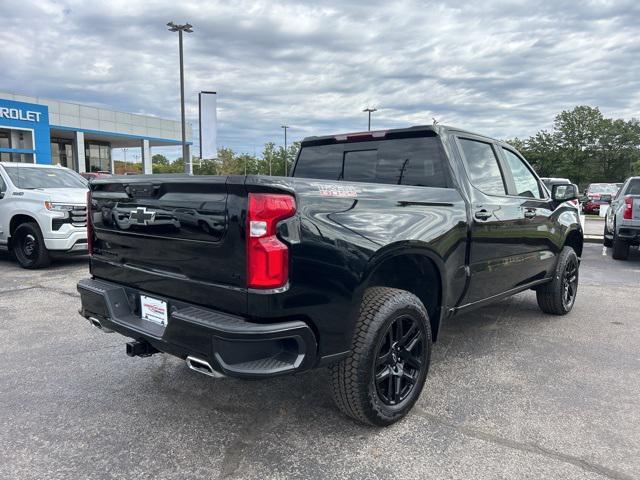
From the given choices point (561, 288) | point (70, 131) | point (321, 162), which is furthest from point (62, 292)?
point (70, 131)

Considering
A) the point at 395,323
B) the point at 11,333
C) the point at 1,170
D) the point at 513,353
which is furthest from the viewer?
the point at 1,170

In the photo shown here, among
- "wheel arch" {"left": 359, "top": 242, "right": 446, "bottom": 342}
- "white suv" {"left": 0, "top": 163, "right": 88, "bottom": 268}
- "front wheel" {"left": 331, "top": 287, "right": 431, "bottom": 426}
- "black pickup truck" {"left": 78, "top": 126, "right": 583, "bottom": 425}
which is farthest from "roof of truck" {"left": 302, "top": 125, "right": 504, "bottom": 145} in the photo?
"white suv" {"left": 0, "top": 163, "right": 88, "bottom": 268}

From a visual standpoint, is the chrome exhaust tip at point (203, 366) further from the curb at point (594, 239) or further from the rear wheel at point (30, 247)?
the curb at point (594, 239)

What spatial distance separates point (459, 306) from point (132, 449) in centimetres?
240

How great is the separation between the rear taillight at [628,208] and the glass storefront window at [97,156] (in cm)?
3858

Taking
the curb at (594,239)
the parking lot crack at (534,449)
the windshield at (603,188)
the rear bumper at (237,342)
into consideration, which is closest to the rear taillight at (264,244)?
the rear bumper at (237,342)

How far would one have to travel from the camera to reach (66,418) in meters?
3.04

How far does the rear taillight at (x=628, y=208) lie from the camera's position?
8969 millimetres

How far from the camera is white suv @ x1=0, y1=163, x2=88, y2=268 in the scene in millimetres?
7801

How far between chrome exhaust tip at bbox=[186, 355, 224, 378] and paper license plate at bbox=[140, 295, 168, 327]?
395mm

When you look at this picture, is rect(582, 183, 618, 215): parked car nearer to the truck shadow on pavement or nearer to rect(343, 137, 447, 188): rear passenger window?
the truck shadow on pavement

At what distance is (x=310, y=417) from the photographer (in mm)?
3057

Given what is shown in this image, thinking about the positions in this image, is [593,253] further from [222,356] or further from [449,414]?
[222,356]

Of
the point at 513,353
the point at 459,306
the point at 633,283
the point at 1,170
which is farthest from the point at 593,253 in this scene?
the point at 1,170
